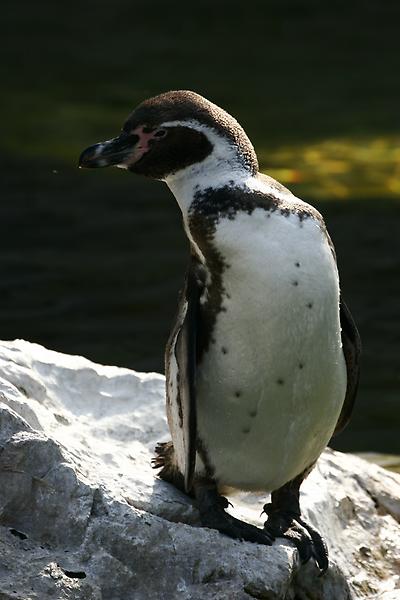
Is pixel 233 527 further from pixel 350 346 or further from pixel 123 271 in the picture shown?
pixel 123 271

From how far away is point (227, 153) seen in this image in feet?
14.4

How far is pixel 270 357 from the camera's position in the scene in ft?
14.3

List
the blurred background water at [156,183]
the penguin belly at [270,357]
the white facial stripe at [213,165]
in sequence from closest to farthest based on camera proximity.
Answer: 1. the penguin belly at [270,357]
2. the white facial stripe at [213,165]
3. the blurred background water at [156,183]

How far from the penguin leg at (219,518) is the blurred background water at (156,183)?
2592 millimetres

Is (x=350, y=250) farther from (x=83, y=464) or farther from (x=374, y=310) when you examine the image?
(x=83, y=464)

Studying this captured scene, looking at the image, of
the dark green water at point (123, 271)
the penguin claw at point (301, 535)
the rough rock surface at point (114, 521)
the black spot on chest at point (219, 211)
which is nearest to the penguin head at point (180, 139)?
the black spot on chest at point (219, 211)

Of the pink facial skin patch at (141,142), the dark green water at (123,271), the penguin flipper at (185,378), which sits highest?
the pink facial skin patch at (141,142)

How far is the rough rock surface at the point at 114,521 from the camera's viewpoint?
404 centimetres

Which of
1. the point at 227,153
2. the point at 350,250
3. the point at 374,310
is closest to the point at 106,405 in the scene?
the point at 227,153

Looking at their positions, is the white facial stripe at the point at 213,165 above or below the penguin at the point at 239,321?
above

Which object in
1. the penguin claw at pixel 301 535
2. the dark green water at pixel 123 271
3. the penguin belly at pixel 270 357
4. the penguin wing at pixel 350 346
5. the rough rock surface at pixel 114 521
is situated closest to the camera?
the rough rock surface at pixel 114 521

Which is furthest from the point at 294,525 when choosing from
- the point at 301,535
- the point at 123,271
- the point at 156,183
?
the point at 156,183

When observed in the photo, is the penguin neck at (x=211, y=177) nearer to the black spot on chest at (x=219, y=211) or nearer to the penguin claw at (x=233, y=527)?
the black spot on chest at (x=219, y=211)

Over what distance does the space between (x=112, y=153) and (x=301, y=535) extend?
4.13ft
